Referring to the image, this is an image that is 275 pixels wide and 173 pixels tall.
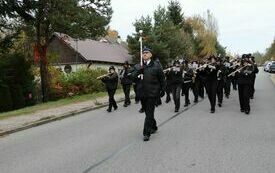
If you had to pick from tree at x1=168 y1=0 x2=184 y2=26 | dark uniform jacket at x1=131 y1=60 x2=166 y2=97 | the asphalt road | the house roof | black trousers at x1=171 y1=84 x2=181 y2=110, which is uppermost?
tree at x1=168 y1=0 x2=184 y2=26

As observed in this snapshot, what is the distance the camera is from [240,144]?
10.6m

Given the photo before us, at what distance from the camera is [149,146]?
35.1 feet

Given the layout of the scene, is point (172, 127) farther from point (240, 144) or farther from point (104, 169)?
point (104, 169)

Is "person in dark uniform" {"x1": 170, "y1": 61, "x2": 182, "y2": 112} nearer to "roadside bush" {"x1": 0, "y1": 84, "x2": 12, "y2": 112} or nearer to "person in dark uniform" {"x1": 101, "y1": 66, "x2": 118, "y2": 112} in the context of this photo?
"person in dark uniform" {"x1": 101, "y1": 66, "x2": 118, "y2": 112}

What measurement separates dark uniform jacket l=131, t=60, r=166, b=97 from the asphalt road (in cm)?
104

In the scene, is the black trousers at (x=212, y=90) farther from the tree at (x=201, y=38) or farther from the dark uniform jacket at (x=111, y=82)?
the tree at (x=201, y=38)

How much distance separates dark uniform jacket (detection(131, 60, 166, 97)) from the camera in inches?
461

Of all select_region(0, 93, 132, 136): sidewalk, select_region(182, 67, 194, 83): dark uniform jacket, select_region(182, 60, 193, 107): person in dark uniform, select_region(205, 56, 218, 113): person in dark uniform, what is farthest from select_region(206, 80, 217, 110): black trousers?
select_region(0, 93, 132, 136): sidewalk

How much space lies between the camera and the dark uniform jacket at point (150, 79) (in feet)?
38.4

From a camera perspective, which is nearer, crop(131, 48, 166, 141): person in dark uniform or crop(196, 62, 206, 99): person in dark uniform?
crop(131, 48, 166, 141): person in dark uniform

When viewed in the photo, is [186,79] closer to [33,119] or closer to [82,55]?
[33,119]

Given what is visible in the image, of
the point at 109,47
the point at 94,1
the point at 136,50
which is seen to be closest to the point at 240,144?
the point at 94,1

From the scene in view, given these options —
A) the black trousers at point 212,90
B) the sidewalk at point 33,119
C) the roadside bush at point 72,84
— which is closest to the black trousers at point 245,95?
the black trousers at point 212,90

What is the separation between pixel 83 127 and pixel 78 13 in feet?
50.2
